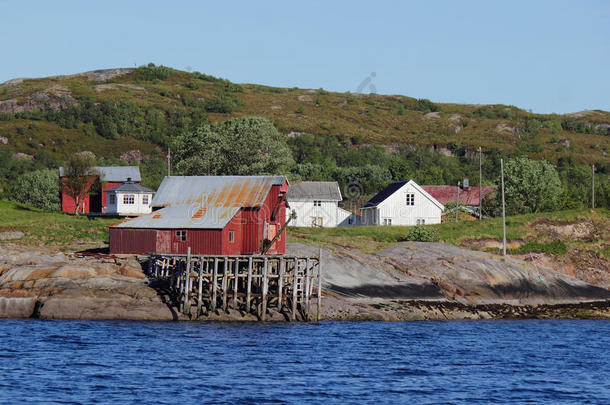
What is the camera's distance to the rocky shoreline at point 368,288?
49.0 meters

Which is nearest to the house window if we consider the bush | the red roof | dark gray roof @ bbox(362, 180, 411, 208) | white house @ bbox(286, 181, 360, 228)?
white house @ bbox(286, 181, 360, 228)

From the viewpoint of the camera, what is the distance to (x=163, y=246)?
54.5 metres

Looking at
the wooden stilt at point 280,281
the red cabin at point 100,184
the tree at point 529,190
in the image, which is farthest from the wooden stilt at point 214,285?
the tree at point 529,190

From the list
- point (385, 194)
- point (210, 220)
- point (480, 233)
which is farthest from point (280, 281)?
point (385, 194)

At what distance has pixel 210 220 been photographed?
54375 mm

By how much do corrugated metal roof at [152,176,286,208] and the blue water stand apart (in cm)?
1157

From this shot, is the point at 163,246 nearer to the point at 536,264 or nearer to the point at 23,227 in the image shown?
the point at 23,227

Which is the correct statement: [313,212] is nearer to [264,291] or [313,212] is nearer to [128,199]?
[128,199]

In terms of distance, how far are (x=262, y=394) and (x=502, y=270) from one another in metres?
35.4

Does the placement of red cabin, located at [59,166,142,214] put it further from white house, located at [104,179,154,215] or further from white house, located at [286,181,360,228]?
white house, located at [286,181,360,228]

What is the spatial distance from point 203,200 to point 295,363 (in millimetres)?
22582

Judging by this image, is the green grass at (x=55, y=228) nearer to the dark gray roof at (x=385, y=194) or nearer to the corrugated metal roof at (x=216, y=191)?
the corrugated metal roof at (x=216, y=191)

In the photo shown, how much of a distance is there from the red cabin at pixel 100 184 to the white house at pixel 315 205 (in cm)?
1836

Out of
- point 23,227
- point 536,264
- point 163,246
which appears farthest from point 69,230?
point 536,264
